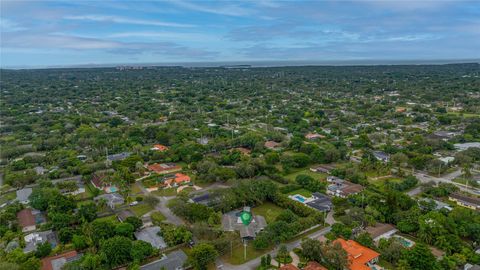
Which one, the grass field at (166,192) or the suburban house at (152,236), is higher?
the suburban house at (152,236)

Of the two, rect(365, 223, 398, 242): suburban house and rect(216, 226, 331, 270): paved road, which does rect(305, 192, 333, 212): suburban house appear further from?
rect(216, 226, 331, 270): paved road

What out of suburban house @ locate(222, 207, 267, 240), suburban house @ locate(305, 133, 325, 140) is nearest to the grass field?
suburban house @ locate(222, 207, 267, 240)

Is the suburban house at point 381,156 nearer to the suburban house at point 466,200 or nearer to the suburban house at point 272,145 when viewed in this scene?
the suburban house at point 466,200

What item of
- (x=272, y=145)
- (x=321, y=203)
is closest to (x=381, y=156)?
(x=272, y=145)

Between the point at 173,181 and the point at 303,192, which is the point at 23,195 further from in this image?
the point at 303,192

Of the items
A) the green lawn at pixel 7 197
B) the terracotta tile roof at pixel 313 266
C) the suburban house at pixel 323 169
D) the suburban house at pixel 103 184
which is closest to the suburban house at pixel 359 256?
the terracotta tile roof at pixel 313 266

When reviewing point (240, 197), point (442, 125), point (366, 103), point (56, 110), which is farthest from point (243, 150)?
point (56, 110)
